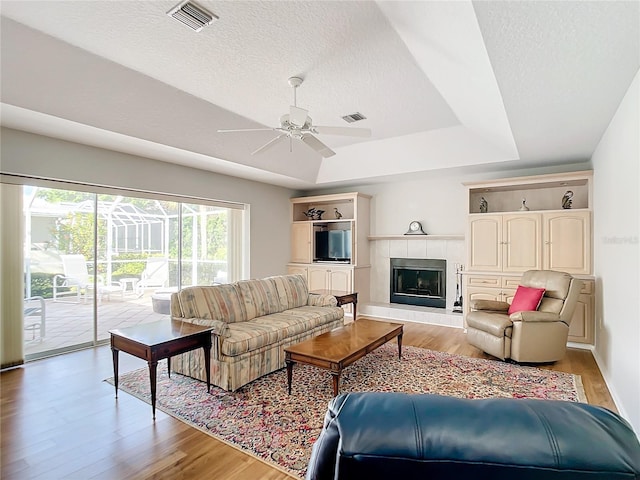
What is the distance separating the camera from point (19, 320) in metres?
3.77

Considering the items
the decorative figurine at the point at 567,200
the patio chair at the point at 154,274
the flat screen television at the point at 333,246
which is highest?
the decorative figurine at the point at 567,200

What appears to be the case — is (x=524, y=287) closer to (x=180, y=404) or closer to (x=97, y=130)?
(x=180, y=404)

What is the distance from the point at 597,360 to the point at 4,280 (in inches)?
258

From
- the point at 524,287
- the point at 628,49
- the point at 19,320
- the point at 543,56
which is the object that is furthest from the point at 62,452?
the point at 524,287

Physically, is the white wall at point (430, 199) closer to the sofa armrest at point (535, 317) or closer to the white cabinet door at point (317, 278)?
the white cabinet door at point (317, 278)

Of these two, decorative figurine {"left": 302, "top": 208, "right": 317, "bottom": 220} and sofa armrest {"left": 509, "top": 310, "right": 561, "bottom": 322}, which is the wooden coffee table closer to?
sofa armrest {"left": 509, "top": 310, "right": 561, "bottom": 322}

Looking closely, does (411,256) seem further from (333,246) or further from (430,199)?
(333,246)

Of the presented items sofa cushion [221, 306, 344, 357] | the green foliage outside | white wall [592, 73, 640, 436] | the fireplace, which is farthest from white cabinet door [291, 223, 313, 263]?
white wall [592, 73, 640, 436]

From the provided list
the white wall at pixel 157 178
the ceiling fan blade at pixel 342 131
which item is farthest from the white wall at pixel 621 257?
the white wall at pixel 157 178

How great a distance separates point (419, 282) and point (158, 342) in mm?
4763

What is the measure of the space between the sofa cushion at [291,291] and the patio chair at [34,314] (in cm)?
269

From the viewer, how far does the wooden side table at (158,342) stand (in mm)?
2598

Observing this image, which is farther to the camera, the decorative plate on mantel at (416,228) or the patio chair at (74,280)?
the decorative plate on mantel at (416,228)

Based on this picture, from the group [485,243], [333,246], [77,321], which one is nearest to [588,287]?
[485,243]
